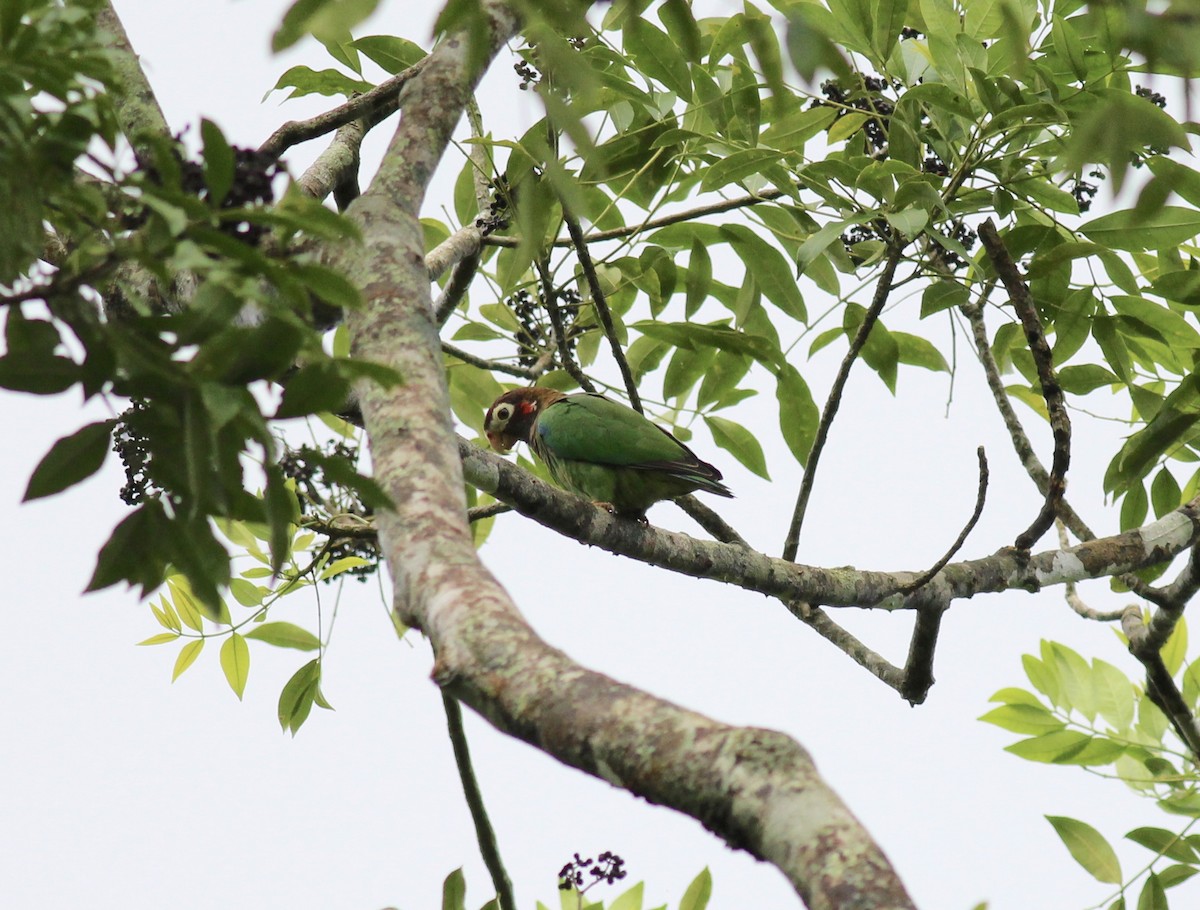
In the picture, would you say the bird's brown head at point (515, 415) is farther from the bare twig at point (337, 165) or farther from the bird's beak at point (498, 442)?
the bare twig at point (337, 165)

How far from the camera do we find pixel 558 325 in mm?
4438

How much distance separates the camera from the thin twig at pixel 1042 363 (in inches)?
152

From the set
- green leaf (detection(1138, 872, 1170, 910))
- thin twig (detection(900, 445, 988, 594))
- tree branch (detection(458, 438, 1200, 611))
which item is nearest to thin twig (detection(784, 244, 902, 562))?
tree branch (detection(458, 438, 1200, 611))

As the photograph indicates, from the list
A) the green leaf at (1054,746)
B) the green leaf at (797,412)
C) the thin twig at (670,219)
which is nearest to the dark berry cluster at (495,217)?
the thin twig at (670,219)

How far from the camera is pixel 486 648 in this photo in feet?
5.46

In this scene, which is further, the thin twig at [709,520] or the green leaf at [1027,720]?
the green leaf at [1027,720]

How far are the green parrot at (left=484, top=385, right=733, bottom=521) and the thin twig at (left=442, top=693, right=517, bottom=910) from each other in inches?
78.9

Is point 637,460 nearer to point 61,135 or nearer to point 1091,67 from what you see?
point 1091,67

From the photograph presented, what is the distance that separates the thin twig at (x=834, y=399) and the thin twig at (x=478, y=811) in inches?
58.5

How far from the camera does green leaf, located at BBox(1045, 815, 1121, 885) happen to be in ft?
14.7

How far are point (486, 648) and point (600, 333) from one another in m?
3.54

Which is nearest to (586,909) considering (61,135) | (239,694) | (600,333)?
(239,694)

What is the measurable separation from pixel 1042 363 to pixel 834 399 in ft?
2.31

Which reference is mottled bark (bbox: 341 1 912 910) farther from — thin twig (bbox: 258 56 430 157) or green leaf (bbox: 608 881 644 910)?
green leaf (bbox: 608 881 644 910)
